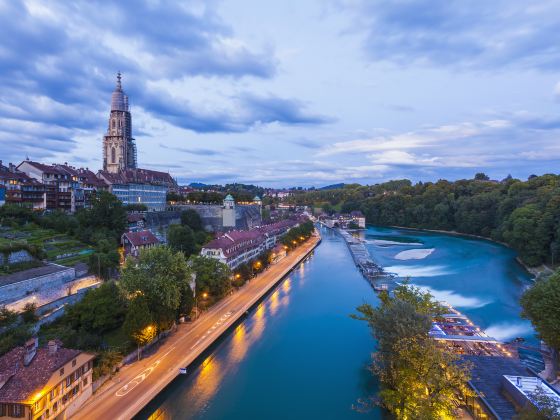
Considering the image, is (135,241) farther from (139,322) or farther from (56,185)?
(139,322)

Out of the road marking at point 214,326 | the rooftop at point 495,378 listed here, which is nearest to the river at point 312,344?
the road marking at point 214,326

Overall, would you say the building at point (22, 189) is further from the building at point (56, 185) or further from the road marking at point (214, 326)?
the road marking at point (214, 326)

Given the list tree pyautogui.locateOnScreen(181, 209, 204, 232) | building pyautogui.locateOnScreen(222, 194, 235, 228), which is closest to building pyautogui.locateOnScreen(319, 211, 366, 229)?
building pyautogui.locateOnScreen(222, 194, 235, 228)

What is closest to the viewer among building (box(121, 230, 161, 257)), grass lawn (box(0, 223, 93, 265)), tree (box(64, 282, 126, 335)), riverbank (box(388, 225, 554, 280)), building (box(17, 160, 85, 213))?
tree (box(64, 282, 126, 335))

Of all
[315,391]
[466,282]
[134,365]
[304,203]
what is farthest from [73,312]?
[304,203]

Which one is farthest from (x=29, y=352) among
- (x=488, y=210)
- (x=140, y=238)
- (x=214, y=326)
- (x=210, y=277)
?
(x=488, y=210)

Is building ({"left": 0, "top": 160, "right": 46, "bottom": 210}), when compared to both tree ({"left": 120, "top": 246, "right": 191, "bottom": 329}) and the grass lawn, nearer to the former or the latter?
the grass lawn
